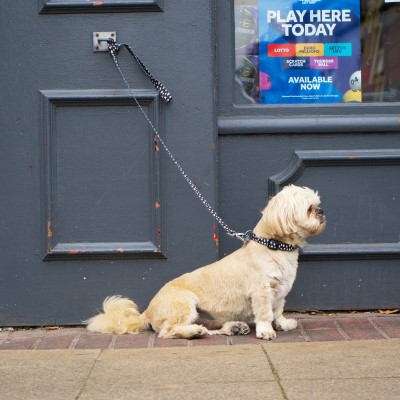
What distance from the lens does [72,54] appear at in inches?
241

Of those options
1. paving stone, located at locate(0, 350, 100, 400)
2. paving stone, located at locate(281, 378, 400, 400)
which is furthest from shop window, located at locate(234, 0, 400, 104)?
paving stone, located at locate(281, 378, 400, 400)

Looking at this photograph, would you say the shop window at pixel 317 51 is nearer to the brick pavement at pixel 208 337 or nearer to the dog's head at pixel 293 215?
the dog's head at pixel 293 215

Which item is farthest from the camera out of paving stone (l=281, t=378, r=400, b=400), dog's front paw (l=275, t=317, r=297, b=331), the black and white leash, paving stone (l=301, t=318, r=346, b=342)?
the black and white leash

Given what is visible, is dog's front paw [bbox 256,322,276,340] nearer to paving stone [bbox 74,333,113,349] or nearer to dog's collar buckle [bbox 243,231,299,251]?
dog's collar buckle [bbox 243,231,299,251]

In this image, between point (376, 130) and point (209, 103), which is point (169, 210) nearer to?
point (209, 103)

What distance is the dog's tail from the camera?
19.5 ft

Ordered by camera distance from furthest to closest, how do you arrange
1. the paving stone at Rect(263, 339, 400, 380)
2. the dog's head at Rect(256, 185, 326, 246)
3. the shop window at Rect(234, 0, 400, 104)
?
the shop window at Rect(234, 0, 400, 104), the dog's head at Rect(256, 185, 326, 246), the paving stone at Rect(263, 339, 400, 380)

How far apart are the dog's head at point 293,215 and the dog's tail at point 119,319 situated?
1.07 metres

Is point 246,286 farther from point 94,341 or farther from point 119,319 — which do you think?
point 94,341

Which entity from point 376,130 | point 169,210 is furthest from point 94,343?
point 376,130

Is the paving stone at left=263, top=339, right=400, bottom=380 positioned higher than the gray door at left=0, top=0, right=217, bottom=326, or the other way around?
the gray door at left=0, top=0, right=217, bottom=326

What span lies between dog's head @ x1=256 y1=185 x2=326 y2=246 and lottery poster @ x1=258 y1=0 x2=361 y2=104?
110cm

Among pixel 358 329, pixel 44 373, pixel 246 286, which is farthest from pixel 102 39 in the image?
pixel 358 329

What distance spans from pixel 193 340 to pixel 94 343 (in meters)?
0.63
